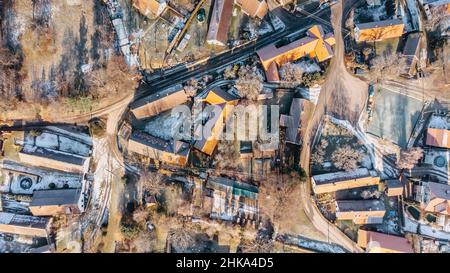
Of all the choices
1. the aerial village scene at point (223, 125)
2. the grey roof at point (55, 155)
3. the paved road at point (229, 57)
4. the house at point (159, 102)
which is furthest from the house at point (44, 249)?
the paved road at point (229, 57)

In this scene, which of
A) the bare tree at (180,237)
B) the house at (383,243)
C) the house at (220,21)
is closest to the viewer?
the house at (383,243)

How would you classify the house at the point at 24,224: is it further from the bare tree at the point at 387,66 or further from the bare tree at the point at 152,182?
the bare tree at the point at 387,66

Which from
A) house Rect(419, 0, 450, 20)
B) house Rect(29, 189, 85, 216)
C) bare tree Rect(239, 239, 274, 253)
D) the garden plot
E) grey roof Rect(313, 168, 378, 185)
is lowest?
bare tree Rect(239, 239, 274, 253)

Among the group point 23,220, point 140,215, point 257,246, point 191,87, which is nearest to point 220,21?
point 191,87

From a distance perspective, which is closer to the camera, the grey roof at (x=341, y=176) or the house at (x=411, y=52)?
the grey roof at (x=341, y=176)

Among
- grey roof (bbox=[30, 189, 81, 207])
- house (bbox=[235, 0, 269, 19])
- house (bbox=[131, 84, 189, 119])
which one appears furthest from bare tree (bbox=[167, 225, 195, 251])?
house (bbox=[235, 0, 269, 19])

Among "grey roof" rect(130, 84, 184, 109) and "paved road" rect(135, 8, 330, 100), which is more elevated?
"paved road" rect(135, 8, 330, 100)

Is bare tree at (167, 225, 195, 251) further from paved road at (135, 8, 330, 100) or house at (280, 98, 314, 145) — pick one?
paved road at (135, 8, 330, 100)
